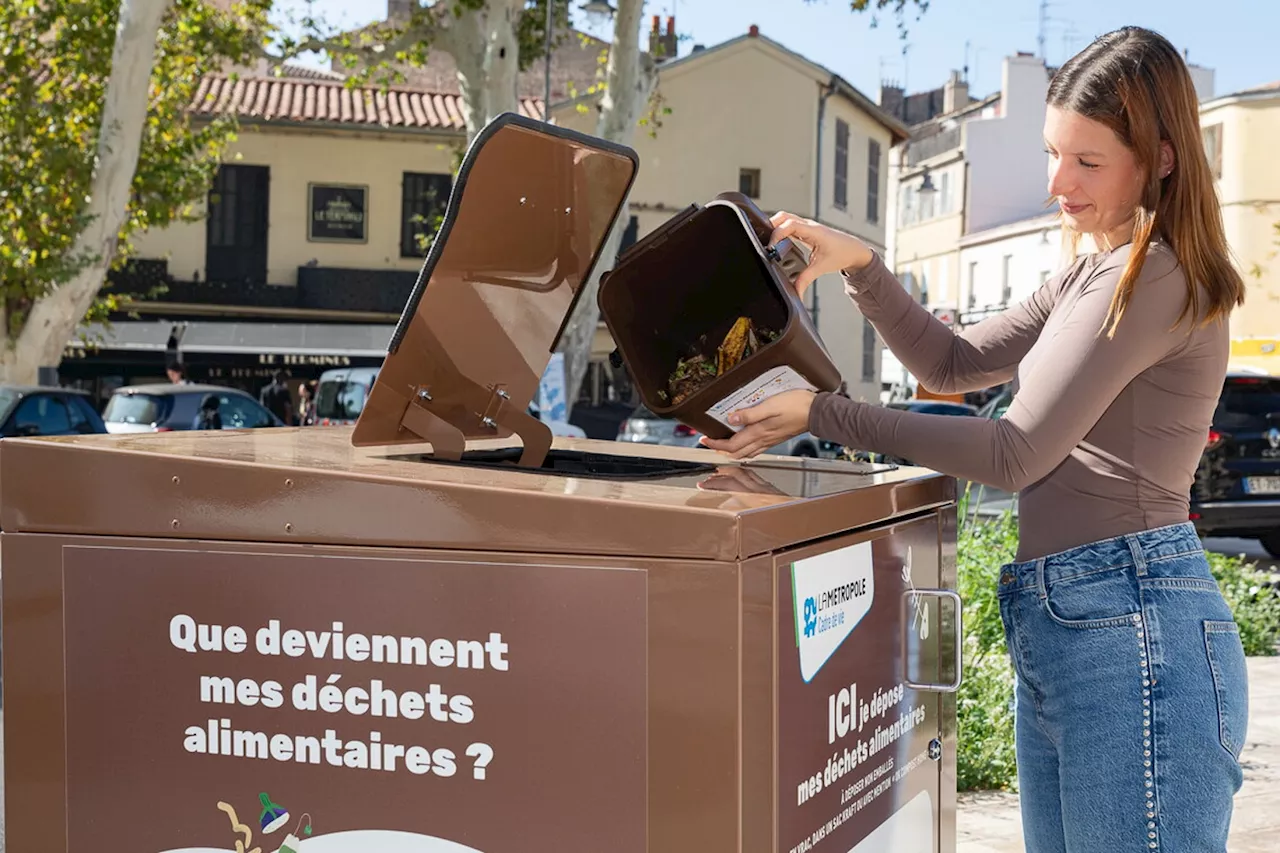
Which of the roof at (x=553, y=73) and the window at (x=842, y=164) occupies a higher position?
the roof at (x=553, y=73)

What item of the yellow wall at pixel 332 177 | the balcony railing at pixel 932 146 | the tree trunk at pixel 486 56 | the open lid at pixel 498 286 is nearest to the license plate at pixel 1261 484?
the tree trunk at pixel 486 56

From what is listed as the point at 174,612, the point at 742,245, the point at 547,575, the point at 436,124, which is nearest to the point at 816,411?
the point at 742,245

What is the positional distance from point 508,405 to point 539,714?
0.79m

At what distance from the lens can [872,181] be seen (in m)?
35.6

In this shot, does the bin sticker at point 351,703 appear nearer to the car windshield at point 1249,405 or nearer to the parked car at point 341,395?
the car windshield at point 1249,405

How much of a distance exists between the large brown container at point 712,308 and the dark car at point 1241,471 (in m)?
9.96

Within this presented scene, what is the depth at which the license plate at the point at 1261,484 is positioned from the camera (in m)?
11.7

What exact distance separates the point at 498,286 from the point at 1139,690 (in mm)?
1102

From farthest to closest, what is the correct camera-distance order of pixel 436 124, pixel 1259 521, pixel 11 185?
pixel 436 124 < pixel 11 185 < pixel 1259 521

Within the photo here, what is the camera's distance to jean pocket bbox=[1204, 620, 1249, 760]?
202 cm

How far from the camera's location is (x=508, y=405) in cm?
235

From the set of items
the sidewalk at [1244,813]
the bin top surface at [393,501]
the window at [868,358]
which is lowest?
the sidewalk at [1244,813]

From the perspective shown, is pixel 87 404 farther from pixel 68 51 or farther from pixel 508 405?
pixel 508 405

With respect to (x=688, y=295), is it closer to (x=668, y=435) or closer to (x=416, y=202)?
(x=668, y=435)
